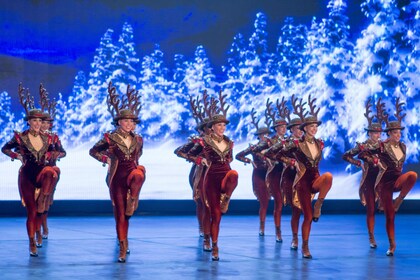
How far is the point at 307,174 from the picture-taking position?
10.6m

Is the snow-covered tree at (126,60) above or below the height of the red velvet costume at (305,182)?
above

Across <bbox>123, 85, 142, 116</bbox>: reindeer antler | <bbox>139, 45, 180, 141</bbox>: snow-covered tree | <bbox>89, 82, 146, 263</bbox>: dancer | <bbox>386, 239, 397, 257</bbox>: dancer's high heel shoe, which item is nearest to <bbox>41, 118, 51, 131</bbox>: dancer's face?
<bbox>123, 85, 142, 116</bbox>: reindeer antler

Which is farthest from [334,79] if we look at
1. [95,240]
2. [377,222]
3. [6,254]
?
[6,254]

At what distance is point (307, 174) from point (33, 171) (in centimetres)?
306

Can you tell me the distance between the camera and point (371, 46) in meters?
19.7

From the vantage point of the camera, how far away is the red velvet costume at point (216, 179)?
10391mm

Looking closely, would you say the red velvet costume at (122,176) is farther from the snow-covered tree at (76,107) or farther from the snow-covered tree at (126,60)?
the snow-covered tree at (126,60)

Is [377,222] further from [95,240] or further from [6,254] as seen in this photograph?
[6,254]

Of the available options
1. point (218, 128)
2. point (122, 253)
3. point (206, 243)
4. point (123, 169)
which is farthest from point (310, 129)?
point (122, 253)

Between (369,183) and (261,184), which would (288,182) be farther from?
(261,184)

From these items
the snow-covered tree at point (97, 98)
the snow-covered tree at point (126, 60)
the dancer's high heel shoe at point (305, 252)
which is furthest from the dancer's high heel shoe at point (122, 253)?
the snow-covered tree at point (126, 60)

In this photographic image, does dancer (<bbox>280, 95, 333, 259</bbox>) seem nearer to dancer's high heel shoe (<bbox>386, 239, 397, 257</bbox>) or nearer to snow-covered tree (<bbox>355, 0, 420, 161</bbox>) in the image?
dancer's high heel shoe (<bbox>386, 239, 397, 257</bbox>)

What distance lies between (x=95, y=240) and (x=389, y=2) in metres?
10.3

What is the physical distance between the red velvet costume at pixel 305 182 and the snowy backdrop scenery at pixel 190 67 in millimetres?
7223
